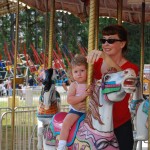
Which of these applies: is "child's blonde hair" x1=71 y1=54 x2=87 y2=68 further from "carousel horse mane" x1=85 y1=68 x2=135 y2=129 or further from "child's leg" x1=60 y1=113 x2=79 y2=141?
"child's leg" x1=60 y1=113 x2=79 y2=141

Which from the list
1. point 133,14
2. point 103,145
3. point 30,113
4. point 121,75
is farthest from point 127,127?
point 133,14

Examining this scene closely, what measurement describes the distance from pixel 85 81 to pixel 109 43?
0.38m

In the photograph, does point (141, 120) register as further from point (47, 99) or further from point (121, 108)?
point (47, 99)

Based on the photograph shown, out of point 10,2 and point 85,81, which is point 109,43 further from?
point 10,2

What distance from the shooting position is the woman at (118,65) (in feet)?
11.5

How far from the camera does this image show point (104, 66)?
11.6 feet

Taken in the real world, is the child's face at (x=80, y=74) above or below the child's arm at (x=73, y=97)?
above

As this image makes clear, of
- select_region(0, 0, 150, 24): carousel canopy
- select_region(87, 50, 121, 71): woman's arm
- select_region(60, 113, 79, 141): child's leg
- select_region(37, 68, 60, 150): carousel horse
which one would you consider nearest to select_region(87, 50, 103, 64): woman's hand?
select_region(87, 50, 121, 71): woman's arm

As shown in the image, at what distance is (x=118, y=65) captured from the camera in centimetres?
347

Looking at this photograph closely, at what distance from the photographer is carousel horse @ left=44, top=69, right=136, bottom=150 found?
3.18 meters

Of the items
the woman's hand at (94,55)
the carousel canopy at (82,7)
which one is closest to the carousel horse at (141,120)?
the woman's hand at (94,55)

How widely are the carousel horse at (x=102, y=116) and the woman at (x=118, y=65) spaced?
174mm

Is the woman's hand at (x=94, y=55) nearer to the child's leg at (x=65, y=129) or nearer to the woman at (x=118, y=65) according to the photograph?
the woman at (x=118, y=65)

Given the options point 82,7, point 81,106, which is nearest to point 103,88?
point 81,106
